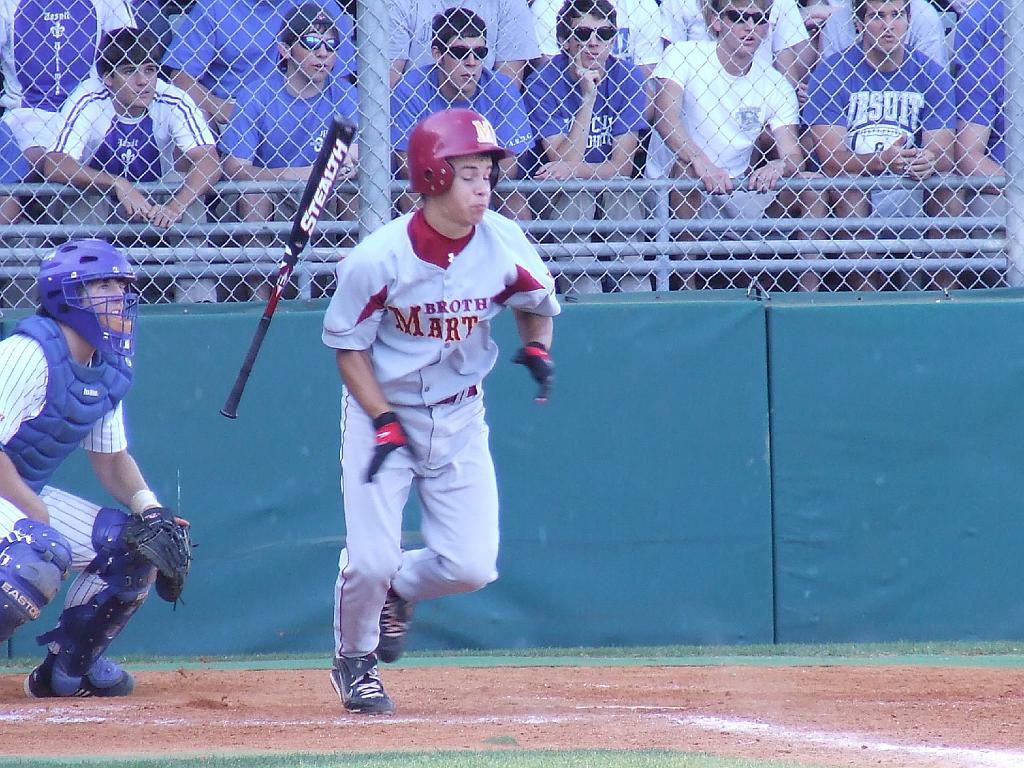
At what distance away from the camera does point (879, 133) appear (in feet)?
20.7

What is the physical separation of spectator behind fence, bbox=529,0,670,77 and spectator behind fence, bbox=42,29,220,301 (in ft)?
5.63

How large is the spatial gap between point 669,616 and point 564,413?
1.02 metres

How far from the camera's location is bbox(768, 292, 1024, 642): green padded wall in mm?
6145

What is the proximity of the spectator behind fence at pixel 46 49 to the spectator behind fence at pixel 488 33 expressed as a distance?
4.00 feet

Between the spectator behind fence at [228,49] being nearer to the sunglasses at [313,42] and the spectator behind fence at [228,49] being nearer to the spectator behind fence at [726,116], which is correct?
the sunglasses at [313,42]

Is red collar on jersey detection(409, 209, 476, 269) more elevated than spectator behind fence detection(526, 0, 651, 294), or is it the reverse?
spectator behind fence detection(526, 0, 651, 294)

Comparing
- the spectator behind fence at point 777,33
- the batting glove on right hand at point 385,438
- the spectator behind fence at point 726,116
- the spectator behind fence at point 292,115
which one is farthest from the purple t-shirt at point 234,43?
the batting glove on right hand at point 385,438

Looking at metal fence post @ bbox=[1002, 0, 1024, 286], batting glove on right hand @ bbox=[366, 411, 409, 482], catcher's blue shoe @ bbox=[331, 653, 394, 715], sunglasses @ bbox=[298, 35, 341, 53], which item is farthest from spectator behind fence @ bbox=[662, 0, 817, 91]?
catcher's blue shoe @ bbox=[331, 653, 394, 715]

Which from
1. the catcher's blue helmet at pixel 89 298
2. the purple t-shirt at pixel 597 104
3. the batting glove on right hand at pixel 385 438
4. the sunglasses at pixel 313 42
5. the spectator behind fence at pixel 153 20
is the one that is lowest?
the batting glove on right hand at pixel 385 438

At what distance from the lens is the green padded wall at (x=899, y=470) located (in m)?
6.14

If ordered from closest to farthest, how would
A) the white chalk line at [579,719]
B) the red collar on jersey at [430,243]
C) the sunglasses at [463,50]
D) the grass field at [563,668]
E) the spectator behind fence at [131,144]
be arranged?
1. the grass field at [563,668]
2. the white chalk line at [579,719]
3. the red collar on jersey at [430,243]
4. the spectator behind fence at [131,144]
5. the sunglasses at [463,50]

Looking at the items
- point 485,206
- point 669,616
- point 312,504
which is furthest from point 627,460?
point 485,206

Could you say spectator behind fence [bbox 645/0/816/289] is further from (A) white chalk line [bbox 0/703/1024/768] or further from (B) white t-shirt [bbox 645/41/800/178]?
(A) white chalk line [bbox 0/703/1024/768]

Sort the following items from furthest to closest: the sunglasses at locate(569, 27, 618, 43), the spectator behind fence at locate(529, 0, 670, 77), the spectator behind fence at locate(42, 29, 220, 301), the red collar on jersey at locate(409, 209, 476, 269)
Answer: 1. the spectator behind fence at locate(529, 0, 670, 77)
2. the sunglasses at locate(569, 27, 618, 43)
3. the spectator behind fence at locate(42, 29, 220, 301)
4. the red collar on jersey at locate(409, 209, 476, 269)
